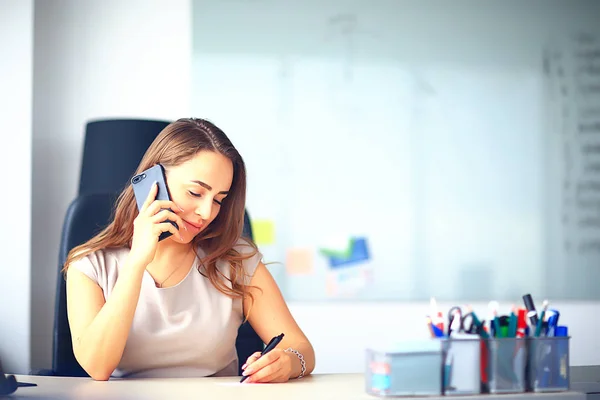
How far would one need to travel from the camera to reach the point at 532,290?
3.55 meters

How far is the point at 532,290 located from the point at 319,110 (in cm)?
132

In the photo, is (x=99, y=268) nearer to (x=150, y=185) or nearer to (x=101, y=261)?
(x=101, y=261)

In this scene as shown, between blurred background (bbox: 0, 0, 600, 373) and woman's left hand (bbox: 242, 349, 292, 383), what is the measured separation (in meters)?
1.79

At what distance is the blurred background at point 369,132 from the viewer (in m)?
3.35

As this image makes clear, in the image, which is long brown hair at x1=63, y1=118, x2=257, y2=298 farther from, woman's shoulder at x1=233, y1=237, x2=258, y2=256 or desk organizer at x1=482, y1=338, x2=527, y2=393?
desk organizer at x1=482, y1=338, x2=527, y2=393

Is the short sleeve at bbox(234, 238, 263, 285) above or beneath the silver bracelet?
above

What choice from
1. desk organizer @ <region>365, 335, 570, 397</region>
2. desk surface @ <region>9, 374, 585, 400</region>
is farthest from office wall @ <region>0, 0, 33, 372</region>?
desk organizer @ <region>365, 335, 570, 397</region>

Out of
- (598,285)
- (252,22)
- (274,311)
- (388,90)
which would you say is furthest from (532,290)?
(274,311)

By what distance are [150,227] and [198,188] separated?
0.15m

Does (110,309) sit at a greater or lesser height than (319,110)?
lesser

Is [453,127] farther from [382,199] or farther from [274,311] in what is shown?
[274,311]

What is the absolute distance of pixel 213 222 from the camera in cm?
194

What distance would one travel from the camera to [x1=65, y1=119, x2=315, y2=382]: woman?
1.62 meters

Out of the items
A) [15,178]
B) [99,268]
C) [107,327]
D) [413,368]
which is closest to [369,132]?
[15,178]
